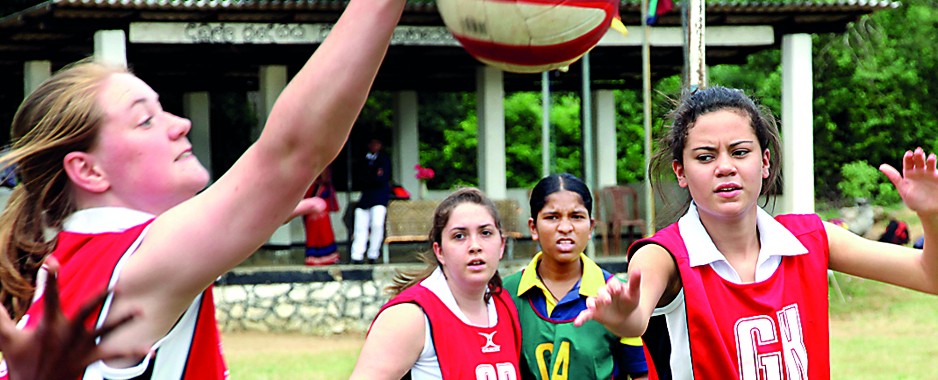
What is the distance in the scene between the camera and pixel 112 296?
1838 millimetres

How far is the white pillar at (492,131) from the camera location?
15094 millimetres

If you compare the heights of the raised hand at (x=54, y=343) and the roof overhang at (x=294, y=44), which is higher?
the roof overhang at (x=294, y=44)

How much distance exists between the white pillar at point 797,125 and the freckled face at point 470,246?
36.4 ft

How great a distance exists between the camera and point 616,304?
2.67m

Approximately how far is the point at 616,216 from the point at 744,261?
13.4 meters

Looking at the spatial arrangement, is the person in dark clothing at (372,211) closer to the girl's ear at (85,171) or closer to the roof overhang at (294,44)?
the roof overhang at (294,44)

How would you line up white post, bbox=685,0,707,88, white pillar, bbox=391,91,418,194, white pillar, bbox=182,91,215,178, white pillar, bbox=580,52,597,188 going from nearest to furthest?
1. white post, bbox=685,0,707,88
2. white pillar, bbox=580,52,597,188
3. white pillar, bbox=182,91,215,178
4. white pillar, bbox=391,91,418,194

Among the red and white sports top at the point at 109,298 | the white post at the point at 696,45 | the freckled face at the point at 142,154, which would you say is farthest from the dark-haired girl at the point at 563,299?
the white post at the point at 696,45

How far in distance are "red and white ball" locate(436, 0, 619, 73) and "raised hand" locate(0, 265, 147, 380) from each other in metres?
1.05

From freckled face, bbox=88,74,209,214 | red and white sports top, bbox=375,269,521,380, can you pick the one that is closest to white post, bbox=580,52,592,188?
red and white sports top, bbox=375,269,521,380

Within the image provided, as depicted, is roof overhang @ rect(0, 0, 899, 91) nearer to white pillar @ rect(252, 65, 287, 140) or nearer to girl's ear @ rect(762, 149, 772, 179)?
white pillar @ rect(252, 65, 287, 140)

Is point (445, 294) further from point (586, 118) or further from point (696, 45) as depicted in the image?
point (586, 118)

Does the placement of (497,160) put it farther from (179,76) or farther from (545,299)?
(545,299)

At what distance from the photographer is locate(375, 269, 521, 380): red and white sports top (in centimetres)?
353
